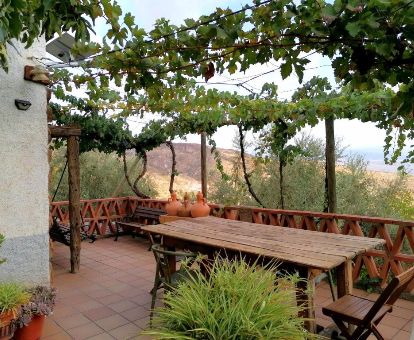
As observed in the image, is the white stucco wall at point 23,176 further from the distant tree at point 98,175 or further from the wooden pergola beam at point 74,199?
the distant tree at point 98,175

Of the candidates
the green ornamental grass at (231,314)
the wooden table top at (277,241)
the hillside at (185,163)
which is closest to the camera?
the green ornamental grass at (231,314)

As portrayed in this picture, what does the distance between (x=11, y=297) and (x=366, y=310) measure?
8.32ft

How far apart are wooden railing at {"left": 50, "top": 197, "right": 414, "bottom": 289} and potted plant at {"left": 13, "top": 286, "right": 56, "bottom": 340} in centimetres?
315

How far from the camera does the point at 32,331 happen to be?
2527mm

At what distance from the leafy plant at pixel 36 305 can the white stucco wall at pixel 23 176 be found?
0.81ft

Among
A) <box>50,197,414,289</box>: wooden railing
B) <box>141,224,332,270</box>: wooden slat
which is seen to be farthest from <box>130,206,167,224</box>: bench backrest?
<box>141,224,332,270</box>: wooden slat

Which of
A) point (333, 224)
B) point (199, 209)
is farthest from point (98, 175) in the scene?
point (333, 224)

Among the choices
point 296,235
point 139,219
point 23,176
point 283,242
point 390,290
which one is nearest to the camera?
point 390,290

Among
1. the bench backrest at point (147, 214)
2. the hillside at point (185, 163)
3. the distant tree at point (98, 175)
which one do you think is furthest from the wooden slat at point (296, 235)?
the hillside at point (185, 163)

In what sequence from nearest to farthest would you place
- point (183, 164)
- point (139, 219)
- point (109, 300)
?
point (109, 300)
point (139, 219)
point (183, 164)

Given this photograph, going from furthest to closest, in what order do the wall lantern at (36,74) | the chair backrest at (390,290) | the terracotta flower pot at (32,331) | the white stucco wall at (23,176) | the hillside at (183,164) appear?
the hillside at (183,164) → the wall lantern at (36,74) → the white stucco wall at (23,176) → the terracotta flower pot at (32,331) → the chair backrest at (390,290)

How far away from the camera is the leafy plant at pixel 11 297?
236 cm

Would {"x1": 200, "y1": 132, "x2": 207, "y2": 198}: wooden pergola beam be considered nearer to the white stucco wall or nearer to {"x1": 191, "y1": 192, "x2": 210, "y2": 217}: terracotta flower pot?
{"x1": 191, "y1": 192, "x2": 210, "y2": 217}: terracotta flower pot

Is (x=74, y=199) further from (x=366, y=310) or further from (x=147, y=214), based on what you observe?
(x=366, y=310)
